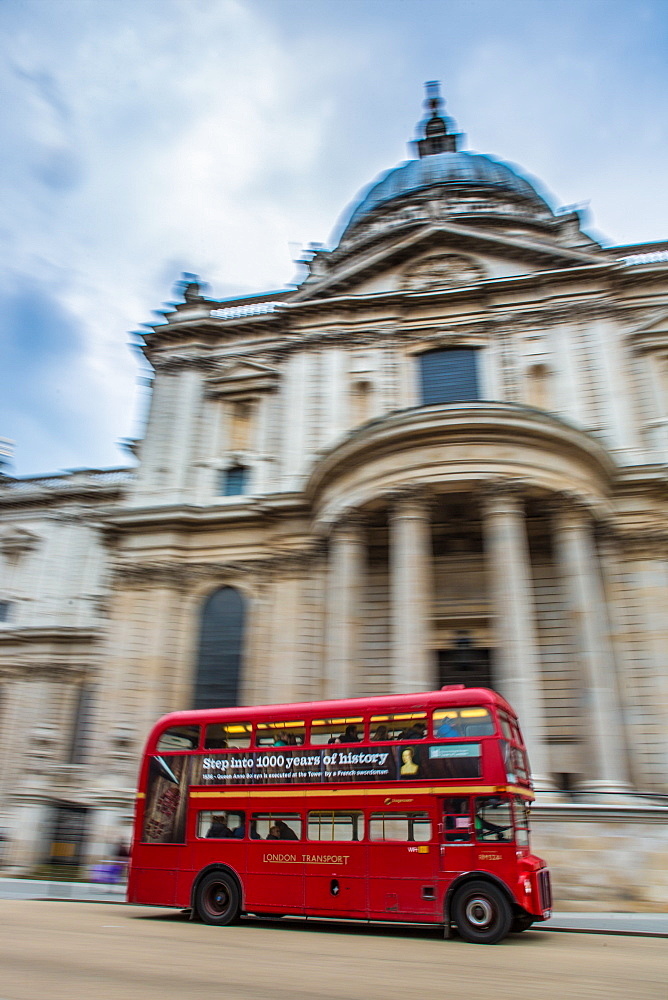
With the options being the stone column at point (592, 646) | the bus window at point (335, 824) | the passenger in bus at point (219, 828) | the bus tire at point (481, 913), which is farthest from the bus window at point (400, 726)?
the stone column at point (592, 646)

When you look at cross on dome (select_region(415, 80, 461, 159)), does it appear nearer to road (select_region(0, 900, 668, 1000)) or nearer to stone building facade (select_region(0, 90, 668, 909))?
stone building facade (select_region(0, 90, 668, 909))

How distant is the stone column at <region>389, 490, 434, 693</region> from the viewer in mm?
18188

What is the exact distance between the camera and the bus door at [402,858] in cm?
1019

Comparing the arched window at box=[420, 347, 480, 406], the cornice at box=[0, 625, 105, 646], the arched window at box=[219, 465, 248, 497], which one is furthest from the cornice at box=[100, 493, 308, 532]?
the cornice at box=[0, 625, 105, 646]

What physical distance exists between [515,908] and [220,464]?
19388 millimetres

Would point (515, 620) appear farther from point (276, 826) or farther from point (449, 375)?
point (449, 375)

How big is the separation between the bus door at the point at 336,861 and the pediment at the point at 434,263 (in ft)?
67.0

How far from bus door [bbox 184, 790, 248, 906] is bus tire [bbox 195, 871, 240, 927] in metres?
0.19

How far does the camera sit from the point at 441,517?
22.3 meters

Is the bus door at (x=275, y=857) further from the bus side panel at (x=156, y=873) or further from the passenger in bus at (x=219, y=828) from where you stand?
the bus side panel at (x=156, y=873)

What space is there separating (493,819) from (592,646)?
9109 mm

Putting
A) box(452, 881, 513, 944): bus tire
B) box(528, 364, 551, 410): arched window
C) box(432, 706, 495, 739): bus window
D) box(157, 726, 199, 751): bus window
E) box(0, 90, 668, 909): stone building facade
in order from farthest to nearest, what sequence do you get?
box(528, 364, 551, 410): arched window
box(0, 90, 668, 909): stone building facade
box(157, 726, 199, 751): bus window
box(432, 706, 495, 739): bus window
box(452, 881, 513, 944): bus tire

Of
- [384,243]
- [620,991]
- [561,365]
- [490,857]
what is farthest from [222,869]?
[384,243]

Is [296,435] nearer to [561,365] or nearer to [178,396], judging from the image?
[178,396]
